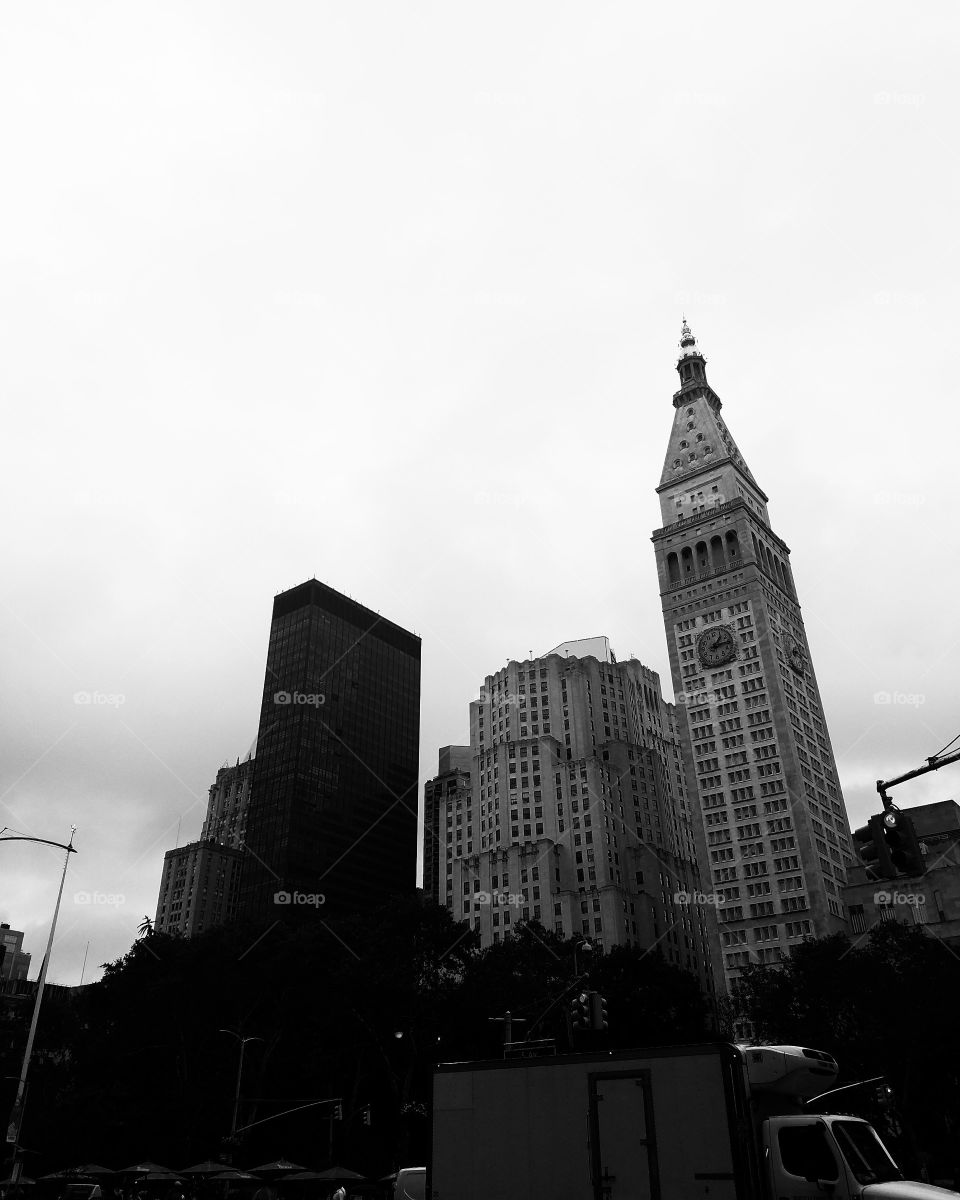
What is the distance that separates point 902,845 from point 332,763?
155544 millimetres


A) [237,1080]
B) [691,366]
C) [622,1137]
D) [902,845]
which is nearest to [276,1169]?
[237,1080]

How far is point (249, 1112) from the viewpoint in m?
52.5

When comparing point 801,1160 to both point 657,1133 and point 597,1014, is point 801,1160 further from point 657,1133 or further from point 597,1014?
point 597,1014

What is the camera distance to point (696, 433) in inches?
5886

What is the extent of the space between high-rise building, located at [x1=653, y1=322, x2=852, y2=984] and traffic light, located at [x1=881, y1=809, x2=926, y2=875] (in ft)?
312

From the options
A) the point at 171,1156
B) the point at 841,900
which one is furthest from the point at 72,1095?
the point at 841,900

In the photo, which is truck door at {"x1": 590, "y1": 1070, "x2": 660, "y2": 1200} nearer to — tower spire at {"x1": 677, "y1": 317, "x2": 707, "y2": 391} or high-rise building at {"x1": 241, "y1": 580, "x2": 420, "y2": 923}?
high-rise building at {"x1": 241, "y1": 580, "x2": 420, "y2": 923}

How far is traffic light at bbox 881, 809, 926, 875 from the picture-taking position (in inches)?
596

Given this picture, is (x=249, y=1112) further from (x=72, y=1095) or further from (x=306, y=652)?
(x=306, y=652)

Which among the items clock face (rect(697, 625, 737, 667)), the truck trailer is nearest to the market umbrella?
the truck trailer

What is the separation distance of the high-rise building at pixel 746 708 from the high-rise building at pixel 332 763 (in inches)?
2566

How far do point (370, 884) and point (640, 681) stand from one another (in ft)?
203

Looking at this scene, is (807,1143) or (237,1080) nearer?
(807,1143)

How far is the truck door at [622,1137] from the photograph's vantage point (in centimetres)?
1476
